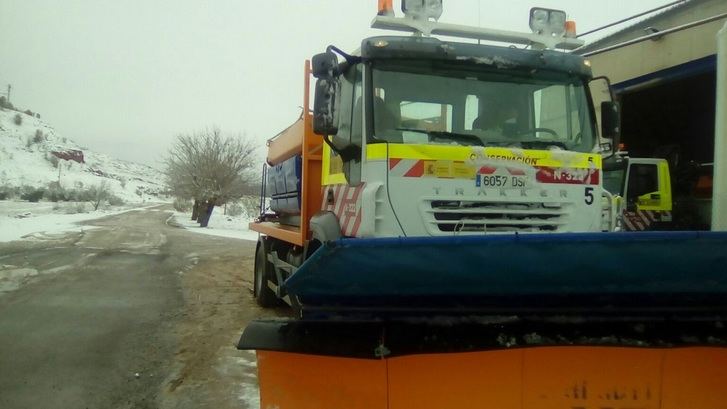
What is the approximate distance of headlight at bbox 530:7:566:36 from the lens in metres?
5.82

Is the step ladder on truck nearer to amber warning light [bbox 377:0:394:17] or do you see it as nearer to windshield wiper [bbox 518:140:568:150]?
windshield wiper [bbox 518:140:568:150]

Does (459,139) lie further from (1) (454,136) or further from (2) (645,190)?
(2) (645,190)

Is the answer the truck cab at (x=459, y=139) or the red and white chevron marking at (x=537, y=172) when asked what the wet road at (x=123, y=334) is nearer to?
the truck cab at (x=459, y=139)

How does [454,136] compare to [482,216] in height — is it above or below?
above

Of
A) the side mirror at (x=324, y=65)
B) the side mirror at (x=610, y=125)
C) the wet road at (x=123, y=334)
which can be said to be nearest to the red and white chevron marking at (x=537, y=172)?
the side mirror at (x=610, y=125)

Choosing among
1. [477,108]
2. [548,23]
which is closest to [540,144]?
[477,108]

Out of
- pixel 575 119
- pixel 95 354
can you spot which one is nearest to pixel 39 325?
pixel 95 354

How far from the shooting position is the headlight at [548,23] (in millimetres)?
5816

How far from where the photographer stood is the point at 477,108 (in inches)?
195

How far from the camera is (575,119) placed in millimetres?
5152

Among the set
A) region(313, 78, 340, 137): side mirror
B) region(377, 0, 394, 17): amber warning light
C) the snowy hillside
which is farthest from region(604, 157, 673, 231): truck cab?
the snowy hillside

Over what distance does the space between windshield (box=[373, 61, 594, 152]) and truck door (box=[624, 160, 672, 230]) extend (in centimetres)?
724

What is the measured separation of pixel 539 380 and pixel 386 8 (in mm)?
3596

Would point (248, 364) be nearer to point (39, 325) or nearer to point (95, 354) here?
point (95, 354)
